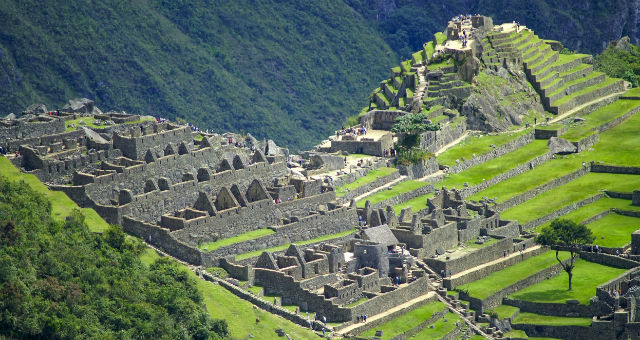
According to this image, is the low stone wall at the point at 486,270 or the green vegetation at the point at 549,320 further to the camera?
the low stone wall at the point at 486,270

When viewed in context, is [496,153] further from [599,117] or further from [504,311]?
[504,311]

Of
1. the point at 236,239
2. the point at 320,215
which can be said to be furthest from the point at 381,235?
the point at 236,239

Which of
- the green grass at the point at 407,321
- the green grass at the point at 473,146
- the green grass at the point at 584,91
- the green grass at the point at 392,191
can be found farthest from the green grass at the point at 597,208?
the green grass at the point at 584,91

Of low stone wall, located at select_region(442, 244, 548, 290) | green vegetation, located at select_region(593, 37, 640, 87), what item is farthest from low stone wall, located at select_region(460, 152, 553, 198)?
green vegetation, located at select_region(593, 37, 640, 87)

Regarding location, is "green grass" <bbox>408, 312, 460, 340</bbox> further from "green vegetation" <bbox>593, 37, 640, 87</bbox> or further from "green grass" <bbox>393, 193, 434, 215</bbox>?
"green vegetation" <bbox>593, 37, 640, 87</bbox>

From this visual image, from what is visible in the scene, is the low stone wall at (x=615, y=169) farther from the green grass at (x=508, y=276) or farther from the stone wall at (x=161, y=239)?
the stone wall at (x=161, y=239)

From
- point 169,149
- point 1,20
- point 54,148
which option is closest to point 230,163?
point 169,149
